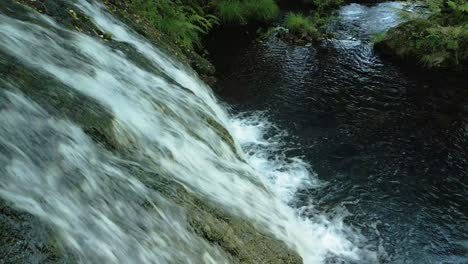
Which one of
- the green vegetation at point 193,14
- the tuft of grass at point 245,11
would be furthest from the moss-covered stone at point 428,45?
the green vegetation at point 193,14

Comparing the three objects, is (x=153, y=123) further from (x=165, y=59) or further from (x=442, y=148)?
(x=442, y=148)

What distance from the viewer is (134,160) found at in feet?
14.7

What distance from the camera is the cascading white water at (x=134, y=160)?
129 inches

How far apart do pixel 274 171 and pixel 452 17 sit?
10.6 meters

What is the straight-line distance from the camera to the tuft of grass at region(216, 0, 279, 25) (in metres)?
15.9

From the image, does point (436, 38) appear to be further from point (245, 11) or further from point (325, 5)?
point (245, 11)

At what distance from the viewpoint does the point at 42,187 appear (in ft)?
10.6

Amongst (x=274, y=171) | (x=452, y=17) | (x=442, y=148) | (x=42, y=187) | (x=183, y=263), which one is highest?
(x=452, y=17)

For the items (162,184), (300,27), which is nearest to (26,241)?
(162,184)

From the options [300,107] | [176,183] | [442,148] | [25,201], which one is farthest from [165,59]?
[25,201]

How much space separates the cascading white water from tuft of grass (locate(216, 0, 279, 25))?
753 centimetres

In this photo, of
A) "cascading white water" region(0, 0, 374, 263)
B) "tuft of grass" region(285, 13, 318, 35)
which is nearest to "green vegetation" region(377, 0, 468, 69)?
"tuft of grass" region(285, 13, 318, 35)

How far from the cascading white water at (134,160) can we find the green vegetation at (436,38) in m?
6.99

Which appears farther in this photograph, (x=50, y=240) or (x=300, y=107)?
(x=300, y=107)
